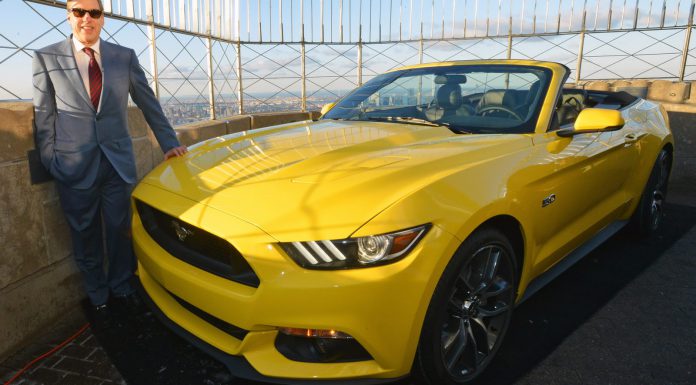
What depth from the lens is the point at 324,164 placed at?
2258 mm

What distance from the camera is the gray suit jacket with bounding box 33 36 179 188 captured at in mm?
2496

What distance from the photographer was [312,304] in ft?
5.61

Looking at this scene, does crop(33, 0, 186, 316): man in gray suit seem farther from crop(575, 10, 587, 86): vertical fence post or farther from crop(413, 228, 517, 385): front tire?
crop(575, 10, 587, 86): vertical fence post

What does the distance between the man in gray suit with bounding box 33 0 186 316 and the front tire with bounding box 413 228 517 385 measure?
1.81 meters

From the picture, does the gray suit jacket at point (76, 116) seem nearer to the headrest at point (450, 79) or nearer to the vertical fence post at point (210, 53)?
the headrest at point (450, 79)

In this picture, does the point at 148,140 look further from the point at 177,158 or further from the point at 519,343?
the point at 519,343

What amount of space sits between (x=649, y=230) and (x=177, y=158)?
12.9ft

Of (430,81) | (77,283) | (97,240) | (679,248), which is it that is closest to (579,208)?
(430,81)

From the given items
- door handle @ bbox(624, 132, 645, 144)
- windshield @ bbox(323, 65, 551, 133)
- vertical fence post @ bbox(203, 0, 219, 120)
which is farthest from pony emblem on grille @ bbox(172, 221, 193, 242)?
vertical fence post @ bbox(203, 0, 219, 120)

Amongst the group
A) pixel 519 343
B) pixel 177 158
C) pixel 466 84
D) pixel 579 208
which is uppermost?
pixel 466 84

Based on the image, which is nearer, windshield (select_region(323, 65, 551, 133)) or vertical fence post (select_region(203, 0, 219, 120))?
windshield (select_region(323, 65, 551, 133))

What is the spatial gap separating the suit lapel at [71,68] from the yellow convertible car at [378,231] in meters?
0.59

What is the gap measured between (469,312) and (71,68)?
7.80ft

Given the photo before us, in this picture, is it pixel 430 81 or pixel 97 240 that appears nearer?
pixel 97 240
